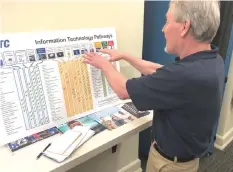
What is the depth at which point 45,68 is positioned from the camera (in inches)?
47.6

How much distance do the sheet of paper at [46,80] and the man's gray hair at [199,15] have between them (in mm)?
533

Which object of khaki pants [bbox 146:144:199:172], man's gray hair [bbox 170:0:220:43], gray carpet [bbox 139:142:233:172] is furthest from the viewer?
gray carpet [bbox 139:142:233:172]

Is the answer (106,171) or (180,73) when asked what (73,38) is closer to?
(180,73)

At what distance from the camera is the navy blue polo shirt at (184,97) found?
1.00 m

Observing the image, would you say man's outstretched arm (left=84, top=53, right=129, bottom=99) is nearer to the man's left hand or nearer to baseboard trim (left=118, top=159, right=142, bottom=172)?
the man's left hand

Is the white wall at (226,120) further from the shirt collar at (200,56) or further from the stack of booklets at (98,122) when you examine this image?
the shirt collar at (200,56)

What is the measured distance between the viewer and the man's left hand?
1293 millimetres

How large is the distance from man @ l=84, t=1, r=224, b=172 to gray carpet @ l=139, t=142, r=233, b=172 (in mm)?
1136

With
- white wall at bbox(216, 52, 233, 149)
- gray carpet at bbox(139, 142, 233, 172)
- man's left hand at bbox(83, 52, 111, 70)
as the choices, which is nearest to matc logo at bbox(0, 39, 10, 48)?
man's left hand at bbox(83, 52, 111, 70)

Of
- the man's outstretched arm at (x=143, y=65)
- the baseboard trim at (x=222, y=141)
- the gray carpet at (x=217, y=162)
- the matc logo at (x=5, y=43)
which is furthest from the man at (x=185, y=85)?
the baseboard trim at (x=222, y=141)

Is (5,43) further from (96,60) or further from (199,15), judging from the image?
(199,15)

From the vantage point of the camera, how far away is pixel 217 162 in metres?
2.33

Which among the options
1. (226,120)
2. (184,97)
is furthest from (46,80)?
(226,120)

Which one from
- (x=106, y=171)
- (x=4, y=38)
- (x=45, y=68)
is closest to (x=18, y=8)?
(x=4, y=38)
